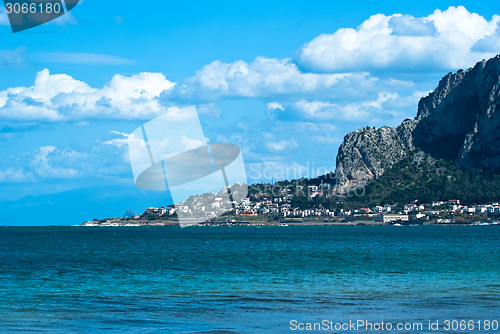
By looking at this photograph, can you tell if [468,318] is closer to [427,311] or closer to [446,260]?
[427,311]

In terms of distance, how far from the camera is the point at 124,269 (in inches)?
2055

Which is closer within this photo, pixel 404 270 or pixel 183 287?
pixel 183 287

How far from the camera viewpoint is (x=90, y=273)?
48.6m

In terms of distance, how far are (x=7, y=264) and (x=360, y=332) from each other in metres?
43.0

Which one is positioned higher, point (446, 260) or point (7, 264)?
point (7, 264)

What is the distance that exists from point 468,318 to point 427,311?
2.32 metres

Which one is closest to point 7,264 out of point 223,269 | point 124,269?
point 124,269

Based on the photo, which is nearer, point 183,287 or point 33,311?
point 33,311

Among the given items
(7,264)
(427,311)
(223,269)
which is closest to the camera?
(427,311)

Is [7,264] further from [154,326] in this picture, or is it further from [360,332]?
[360,332]

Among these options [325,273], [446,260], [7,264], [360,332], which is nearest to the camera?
[360,332]

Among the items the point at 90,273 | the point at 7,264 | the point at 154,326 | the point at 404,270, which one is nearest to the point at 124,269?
the point at 90,273

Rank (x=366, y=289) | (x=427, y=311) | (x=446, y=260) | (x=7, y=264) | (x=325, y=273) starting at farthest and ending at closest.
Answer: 1. (x=446, y=260)
2. (x=7, y=264)
3. (x=325, y=273)
4. (x=366, y=289)
5. (x=427, y=311)

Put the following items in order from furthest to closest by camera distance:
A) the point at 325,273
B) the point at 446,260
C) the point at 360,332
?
the point at 446,260 < the point at 325,273 < the point at 360,332
